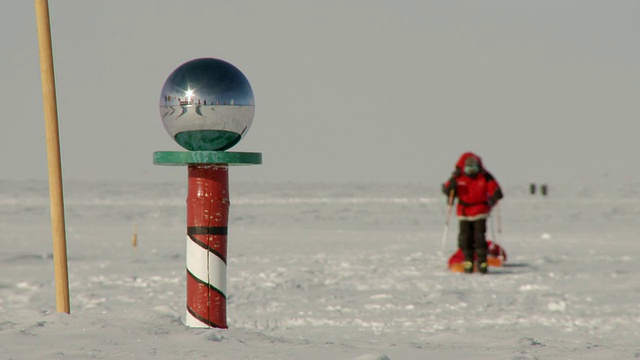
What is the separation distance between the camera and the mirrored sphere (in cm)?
475

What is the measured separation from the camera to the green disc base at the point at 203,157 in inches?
190

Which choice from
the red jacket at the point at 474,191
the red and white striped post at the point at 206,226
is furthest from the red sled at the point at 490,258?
the red and white striped post at the point at 206,226

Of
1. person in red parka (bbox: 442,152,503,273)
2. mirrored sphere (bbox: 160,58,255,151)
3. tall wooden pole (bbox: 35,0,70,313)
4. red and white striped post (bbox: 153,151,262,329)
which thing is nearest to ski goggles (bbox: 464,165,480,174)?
person in red parka (bbox: 442,152,503,273)

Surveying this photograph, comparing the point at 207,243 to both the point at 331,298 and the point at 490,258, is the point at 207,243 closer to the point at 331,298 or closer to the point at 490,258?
the point at 331,298

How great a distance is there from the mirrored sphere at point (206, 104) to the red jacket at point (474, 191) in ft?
23.2

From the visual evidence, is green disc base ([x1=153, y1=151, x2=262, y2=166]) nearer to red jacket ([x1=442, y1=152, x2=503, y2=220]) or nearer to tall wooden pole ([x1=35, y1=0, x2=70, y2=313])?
tall wooden pole ([x1=35, y1=0, x2=70, y2=313])

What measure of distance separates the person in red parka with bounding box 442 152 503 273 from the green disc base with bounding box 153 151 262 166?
23.1ft

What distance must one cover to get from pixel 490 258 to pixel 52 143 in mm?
8536

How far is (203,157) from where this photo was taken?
190 inches

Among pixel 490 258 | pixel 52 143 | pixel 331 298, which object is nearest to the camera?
pixel 52 143

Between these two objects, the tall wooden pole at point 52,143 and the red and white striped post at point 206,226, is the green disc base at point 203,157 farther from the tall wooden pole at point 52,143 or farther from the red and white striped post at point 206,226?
the tall wooden pole at point 52,143

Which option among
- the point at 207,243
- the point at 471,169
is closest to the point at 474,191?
the point at 471,169

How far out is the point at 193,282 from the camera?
16.5ft

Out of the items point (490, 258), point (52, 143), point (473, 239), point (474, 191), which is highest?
point (52, 143)
